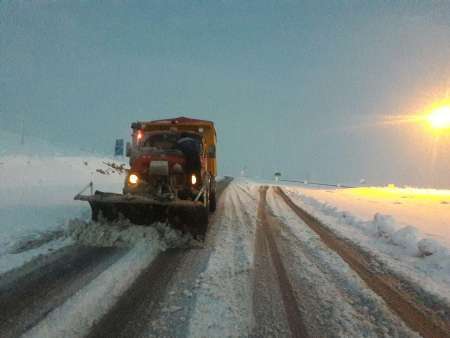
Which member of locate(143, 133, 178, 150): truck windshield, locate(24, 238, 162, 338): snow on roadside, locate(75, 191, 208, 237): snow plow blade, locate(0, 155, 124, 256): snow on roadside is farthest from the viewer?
locate(143, 133, 178, 150): truck windshield

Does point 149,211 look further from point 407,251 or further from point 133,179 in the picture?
point 407,251

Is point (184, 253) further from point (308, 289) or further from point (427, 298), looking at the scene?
point (427, 298)

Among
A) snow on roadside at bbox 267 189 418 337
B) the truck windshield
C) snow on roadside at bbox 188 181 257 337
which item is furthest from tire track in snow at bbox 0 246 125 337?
the truck windshield

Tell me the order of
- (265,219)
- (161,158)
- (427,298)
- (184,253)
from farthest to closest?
(265,219), (161,158), (184,253), (427,298)

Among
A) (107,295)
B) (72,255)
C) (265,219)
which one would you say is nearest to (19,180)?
(72,255)

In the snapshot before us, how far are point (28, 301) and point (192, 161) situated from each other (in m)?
4.25

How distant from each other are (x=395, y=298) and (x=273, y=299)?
148 centimetres

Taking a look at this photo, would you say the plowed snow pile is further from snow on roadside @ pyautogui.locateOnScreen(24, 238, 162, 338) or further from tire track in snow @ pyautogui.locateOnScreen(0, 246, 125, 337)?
snow on roadside @ pyautogui.locateOnScreen(24, 238, 162, 338)

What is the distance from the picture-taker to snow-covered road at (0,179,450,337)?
2332 mm

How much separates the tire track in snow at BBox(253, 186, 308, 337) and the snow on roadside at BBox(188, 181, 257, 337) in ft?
0.34

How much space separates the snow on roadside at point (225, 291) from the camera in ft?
7.59

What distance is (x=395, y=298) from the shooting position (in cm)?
307

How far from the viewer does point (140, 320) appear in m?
2.39

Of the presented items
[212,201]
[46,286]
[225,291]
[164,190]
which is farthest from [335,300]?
[212,201]
